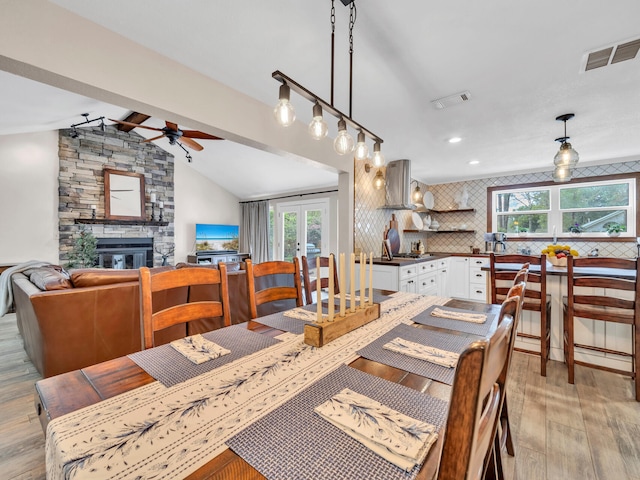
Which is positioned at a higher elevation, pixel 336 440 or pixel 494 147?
pixel 494 147

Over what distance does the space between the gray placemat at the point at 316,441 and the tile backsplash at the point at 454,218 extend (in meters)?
2.97

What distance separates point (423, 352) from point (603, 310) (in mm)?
2140

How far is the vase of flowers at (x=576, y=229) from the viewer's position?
444 centimetres

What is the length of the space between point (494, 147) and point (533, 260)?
1895mm

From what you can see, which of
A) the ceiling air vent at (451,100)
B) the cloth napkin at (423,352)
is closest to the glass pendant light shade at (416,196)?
the ceiling air vent at (451,100)

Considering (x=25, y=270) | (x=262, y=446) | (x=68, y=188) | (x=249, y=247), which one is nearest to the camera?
(x=262, y=446)

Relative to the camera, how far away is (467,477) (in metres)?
0.41

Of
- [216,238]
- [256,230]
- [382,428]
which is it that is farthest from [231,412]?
[216,238]

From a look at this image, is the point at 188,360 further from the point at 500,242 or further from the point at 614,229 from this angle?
the point at 614,229

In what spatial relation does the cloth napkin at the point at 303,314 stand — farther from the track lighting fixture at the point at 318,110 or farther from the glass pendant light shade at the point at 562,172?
the glass pendant light shade at the point at 562,172

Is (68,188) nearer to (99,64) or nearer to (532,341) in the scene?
(99,64)

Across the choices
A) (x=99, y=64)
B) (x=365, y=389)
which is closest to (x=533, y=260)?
(x=365, y=389)

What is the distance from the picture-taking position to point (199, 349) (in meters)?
1.08

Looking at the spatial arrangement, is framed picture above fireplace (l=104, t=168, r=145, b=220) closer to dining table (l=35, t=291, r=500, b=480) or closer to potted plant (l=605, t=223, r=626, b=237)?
dining table (l=35, t=291, r=500, b=480)
